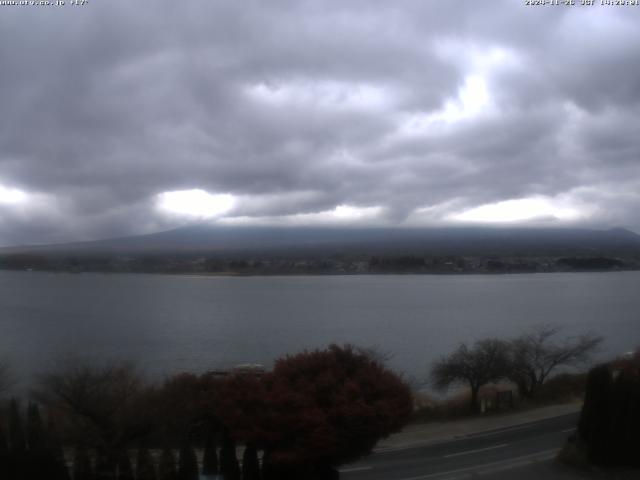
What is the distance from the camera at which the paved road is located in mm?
15742

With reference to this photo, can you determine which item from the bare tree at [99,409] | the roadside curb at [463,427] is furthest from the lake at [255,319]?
the bare tree at [99,409]

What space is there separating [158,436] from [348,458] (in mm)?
3871

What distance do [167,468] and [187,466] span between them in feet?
1.23

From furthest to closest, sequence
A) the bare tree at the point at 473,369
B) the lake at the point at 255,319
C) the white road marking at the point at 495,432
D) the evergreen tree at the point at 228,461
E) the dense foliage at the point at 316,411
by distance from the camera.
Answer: the lake at the point at 255,319
the bare tree at the point at 473,369
the white road marking at the point at 495,432
the evergreen tree at the point at 228,461
the dense foliage at the point at 316,411

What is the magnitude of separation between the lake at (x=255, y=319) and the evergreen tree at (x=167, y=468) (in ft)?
68.7

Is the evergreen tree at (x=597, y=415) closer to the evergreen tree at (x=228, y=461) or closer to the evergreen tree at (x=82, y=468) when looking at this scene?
the evergreen tree at (x=228, y=461)

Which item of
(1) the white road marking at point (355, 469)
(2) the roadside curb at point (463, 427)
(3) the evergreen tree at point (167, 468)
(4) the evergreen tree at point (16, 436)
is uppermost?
(4) the evergreen tree at point (16, 436)

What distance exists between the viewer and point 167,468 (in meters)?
12.7

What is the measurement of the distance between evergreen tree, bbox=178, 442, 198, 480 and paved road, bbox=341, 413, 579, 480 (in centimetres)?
414

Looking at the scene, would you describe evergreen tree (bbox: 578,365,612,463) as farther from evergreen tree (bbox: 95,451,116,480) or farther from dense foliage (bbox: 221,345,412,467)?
evergreen tree (bbox: 95,451,116,480)

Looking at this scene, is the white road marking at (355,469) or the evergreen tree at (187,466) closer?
the evergreen tree at (187,466)

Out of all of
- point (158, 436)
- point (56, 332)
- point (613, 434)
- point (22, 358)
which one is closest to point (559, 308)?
point (56, 332)

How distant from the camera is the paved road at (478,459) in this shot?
15.7 metres

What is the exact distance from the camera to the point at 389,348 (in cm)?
4428
